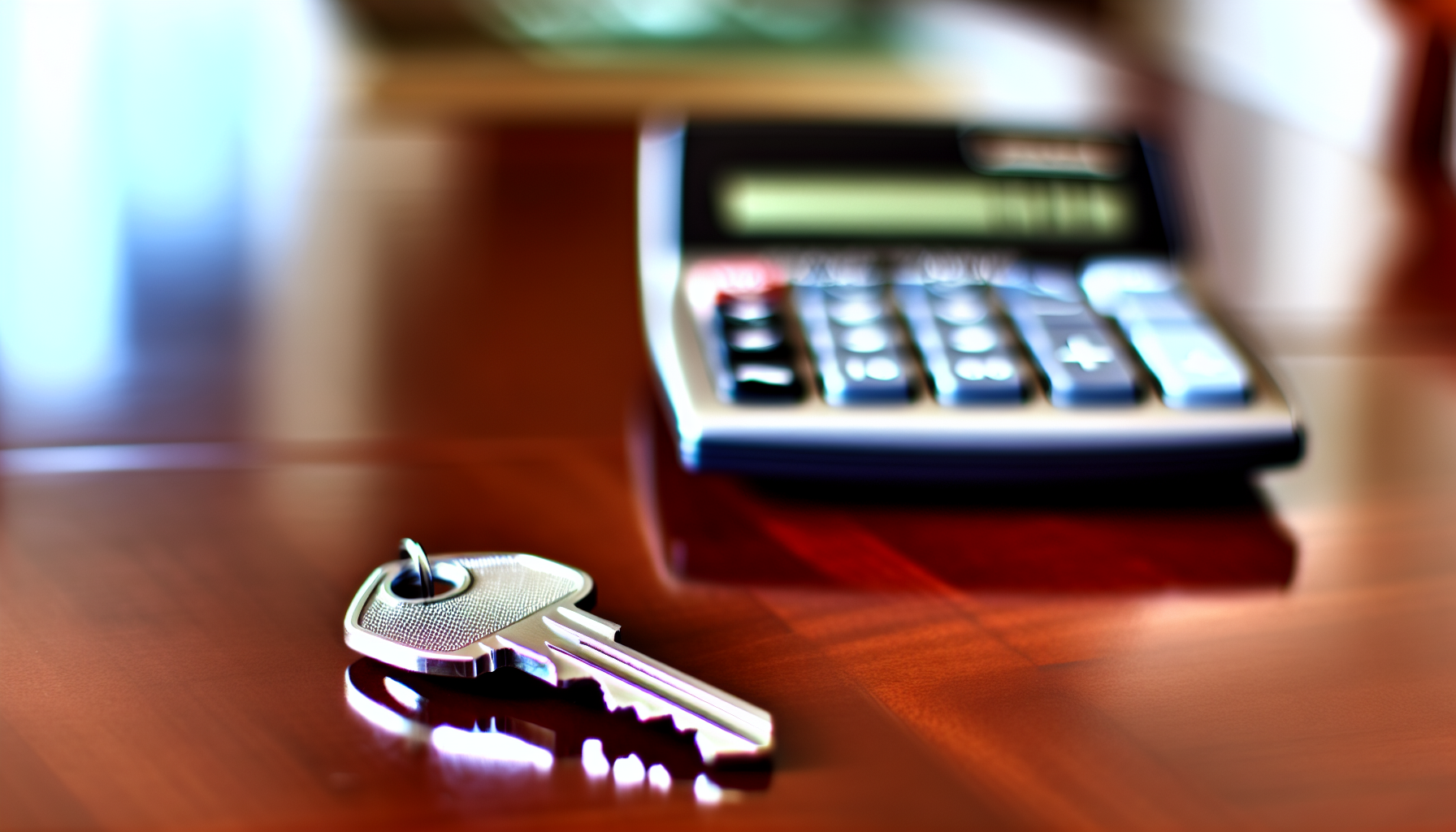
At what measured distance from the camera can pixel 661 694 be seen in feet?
0.83

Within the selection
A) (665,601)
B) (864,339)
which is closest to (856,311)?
(864,339)

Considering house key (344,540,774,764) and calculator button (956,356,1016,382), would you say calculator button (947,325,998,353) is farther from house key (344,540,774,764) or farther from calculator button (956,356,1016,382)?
house key (344,540,774,764)

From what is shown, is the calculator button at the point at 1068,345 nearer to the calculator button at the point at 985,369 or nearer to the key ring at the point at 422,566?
the calculator button at the point at 985,369

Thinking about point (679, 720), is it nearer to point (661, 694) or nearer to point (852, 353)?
point (661, 694)

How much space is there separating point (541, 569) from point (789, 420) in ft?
0.28

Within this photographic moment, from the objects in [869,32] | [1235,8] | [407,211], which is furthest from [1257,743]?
[1235,8]

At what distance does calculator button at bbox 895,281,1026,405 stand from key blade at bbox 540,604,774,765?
0.13 metres

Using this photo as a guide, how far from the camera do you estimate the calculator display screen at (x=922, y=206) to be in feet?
1.57

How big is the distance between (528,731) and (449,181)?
1.48 ft

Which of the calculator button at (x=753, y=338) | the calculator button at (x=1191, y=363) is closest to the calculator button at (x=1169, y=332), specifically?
the calculator button at (x=1191, y=363)

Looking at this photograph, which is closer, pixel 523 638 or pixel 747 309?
pixel 523 638

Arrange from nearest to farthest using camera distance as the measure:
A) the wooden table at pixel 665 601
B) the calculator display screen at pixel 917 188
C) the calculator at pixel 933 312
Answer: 1. the wooden table at pixel 665 601
2. the calculator at pixel 933 312
3. the calculator display screen at pixel 917 188

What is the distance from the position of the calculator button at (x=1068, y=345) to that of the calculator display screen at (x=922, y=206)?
0.04m

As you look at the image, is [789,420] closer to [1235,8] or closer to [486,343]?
[486,343]
